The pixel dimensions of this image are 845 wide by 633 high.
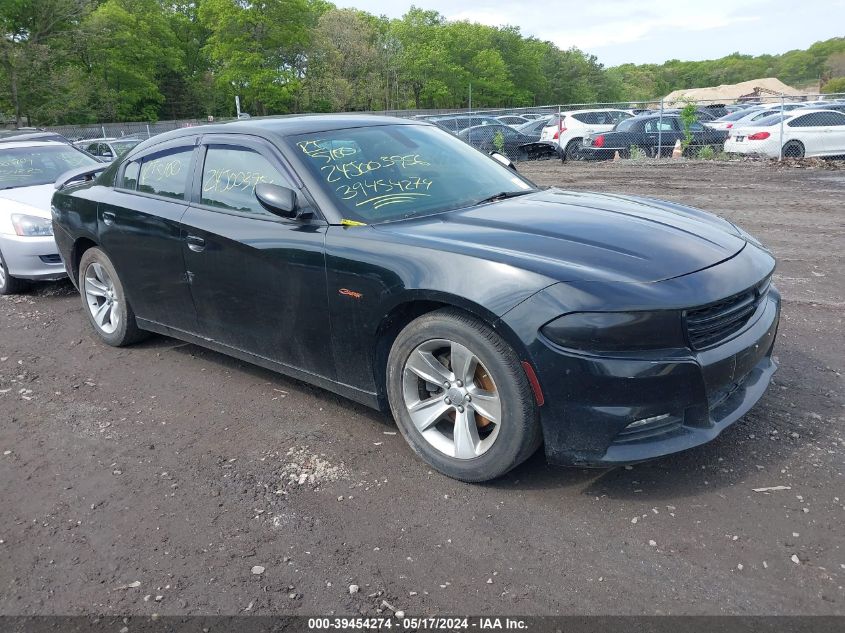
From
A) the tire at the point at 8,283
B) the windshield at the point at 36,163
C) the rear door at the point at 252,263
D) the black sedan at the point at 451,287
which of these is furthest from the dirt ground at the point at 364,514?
the windshield at the point at 36,163

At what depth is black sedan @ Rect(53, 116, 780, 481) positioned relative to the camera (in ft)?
9.33

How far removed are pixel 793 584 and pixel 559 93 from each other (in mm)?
104035

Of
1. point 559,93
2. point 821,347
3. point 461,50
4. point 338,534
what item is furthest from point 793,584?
point 559,93

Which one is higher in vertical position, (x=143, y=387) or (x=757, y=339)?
(x=757, y=339)

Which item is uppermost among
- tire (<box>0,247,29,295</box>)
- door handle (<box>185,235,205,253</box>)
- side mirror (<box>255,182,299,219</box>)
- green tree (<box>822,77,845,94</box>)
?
green tree (<box>822,77,845,94</box>)

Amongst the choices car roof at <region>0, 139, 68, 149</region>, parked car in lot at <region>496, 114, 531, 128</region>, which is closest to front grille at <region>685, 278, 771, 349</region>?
car roof at <region>0, 139, 68, 149</region>

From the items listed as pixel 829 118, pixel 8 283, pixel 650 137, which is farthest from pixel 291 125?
pixel 650 137

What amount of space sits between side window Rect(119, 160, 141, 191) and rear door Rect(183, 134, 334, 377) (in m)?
0.87

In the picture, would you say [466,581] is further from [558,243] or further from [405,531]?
[558,243]

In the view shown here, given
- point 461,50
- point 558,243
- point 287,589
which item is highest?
point 461,50

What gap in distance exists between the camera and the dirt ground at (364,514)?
2590mm

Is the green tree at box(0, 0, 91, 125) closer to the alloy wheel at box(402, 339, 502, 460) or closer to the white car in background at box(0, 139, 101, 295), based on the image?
the white car in background at box(0, 139, 101, 295)

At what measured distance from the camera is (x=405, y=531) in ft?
9.79

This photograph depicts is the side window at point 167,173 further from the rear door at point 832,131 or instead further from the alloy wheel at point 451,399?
the rear door at point 832,131
